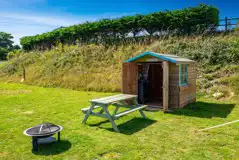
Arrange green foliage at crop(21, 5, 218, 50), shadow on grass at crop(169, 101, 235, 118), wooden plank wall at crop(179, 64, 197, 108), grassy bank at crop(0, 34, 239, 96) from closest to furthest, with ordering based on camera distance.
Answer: shadow on grass at crop(169, 101, 235, 118), wooden plank wall at crop(179, 64, 197, 108), grassy bank at crop(0, 34, 239, 96), green foliage at crop(21, 5, 218, 50)

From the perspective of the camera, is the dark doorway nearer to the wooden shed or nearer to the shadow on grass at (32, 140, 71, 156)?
the wooden shed

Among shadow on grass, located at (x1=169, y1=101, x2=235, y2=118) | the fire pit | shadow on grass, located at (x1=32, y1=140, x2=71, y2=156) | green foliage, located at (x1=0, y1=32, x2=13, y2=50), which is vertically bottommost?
shadow on grass, located at (x1=169, y1=101, x2=235, y2=118)

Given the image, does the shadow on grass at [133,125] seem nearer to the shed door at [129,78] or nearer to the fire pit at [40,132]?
the fire pit at [40,132]

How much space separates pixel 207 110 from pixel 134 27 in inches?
380

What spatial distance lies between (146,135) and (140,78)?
13.0ft

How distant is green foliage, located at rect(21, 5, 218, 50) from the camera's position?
1262 centimetres

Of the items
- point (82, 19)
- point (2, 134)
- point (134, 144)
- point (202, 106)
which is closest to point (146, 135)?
point (134, 144)

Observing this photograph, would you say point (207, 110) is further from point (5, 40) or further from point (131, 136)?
point (5, 40)

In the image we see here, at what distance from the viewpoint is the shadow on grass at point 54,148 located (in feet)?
11.5

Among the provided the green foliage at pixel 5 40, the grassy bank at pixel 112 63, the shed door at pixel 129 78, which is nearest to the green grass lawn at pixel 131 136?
the shed door at pixel 129 78

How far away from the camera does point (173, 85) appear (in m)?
6.59

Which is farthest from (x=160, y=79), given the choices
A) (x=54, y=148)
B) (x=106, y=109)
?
(x=54, y=148)

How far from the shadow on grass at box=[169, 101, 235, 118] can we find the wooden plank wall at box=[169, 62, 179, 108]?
33 cm

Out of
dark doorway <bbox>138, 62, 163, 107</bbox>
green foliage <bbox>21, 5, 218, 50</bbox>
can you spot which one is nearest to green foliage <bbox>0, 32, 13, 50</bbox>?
green foliage <bbox>21, 5, 218, 50</bbox>
